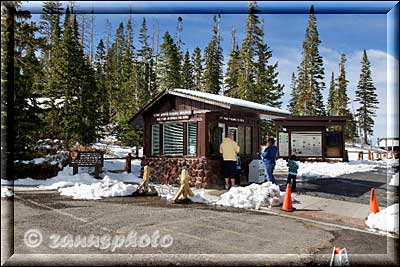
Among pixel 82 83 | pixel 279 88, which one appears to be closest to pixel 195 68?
pixel 279 88

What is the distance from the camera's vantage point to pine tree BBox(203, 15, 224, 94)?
4084 cm

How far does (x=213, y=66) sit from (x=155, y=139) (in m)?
27.9

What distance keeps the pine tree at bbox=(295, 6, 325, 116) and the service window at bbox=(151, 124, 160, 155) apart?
1074 inches

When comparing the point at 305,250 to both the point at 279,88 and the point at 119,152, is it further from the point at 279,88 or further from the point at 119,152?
the point at 279,88

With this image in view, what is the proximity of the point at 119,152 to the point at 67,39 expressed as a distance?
10817 millimetres

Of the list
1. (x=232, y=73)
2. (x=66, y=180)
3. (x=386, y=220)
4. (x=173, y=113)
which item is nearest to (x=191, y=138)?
(x=173, y=113)

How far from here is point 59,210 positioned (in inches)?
345

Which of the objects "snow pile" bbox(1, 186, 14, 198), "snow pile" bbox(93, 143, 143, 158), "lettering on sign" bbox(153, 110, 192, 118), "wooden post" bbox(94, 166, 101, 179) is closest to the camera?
"snow pile" bbox(1, 186, 14, 198)

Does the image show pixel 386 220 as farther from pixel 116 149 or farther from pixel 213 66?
pixel 213 66

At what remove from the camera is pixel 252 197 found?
9.70 m

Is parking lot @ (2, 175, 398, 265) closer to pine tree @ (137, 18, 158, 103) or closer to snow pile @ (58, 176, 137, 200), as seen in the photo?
snow pile @ (58, 176, 137, 200)

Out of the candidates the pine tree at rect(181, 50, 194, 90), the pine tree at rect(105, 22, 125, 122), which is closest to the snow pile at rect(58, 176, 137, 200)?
the pine tree at rect(105, 22, 125, 122)

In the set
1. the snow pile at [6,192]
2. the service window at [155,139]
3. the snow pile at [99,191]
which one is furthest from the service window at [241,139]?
the snow pile at [6,192]

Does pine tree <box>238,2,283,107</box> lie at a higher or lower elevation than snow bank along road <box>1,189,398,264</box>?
higher
